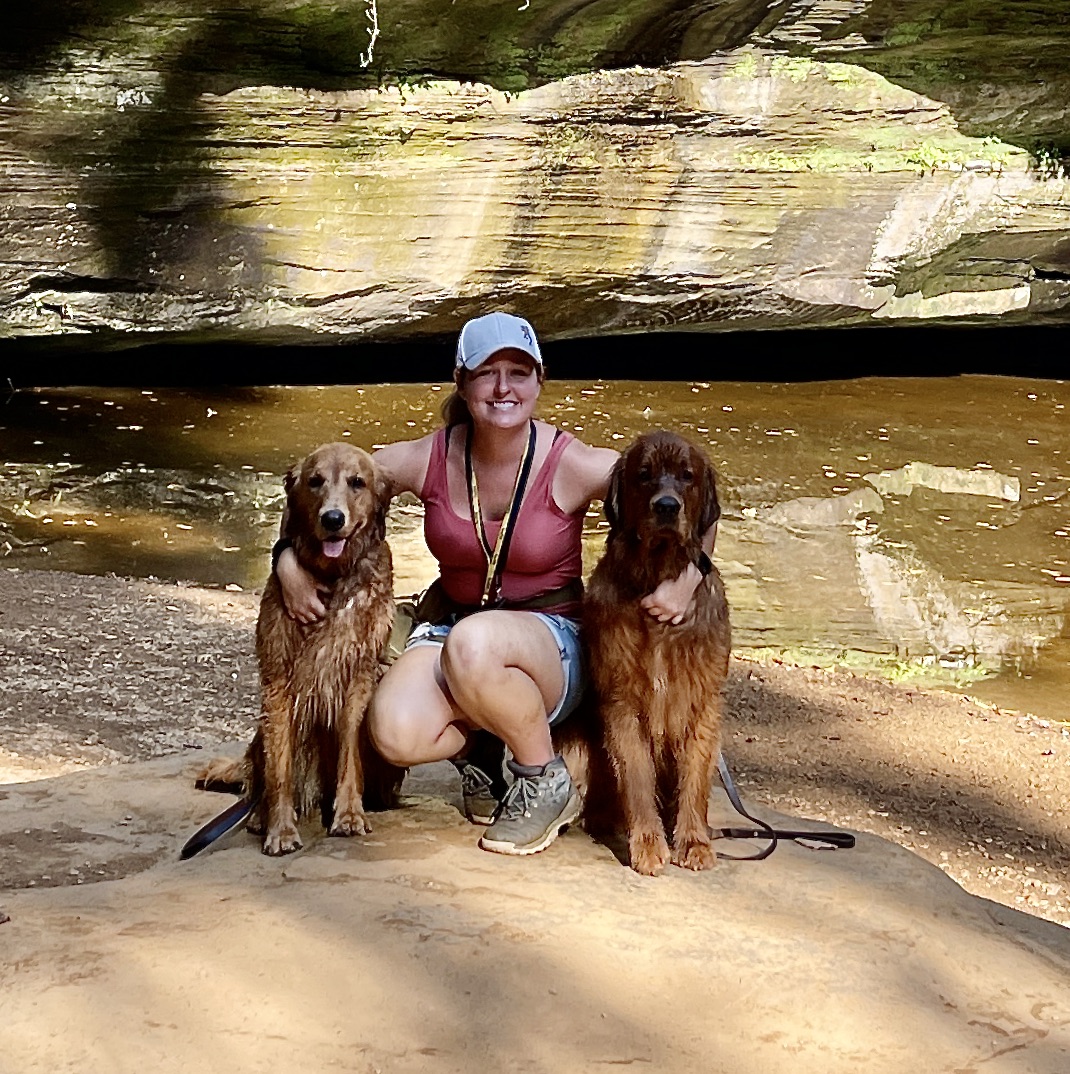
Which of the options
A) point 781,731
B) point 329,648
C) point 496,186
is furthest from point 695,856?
point 496,186

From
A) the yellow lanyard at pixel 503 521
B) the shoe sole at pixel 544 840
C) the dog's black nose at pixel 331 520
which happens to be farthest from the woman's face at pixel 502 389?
the shoe sole at pixel 544 840

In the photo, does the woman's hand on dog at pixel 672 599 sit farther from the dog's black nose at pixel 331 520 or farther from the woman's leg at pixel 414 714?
the dog's black nose at pixel 331 520

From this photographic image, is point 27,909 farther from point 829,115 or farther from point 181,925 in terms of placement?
point 829,115

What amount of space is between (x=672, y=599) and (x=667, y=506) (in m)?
0.23

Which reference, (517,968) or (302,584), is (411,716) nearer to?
(302,584)

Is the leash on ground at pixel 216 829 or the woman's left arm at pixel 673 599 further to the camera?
the leash on ground at pixel 216 829

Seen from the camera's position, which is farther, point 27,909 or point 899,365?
point 899,365

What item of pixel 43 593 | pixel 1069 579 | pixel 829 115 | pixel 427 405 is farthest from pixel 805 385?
pixel 43 593

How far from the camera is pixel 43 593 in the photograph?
710 cm

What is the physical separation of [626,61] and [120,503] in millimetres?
5093

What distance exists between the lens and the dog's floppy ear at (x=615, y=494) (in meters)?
3.43

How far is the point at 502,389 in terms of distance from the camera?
356 cm

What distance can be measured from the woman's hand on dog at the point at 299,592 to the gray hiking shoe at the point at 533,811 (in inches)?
23.2

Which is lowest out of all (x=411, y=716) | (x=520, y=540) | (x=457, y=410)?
(x=411, y=716)
